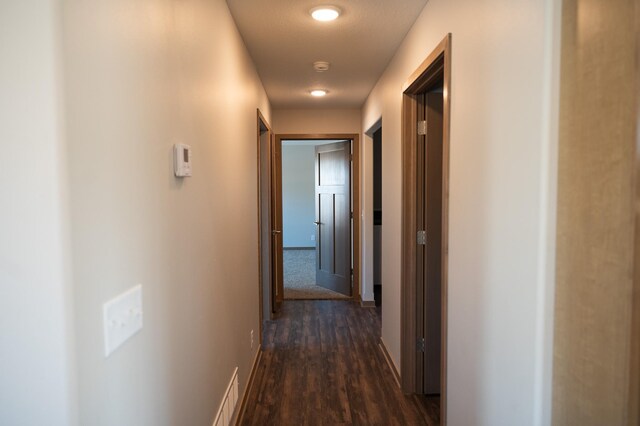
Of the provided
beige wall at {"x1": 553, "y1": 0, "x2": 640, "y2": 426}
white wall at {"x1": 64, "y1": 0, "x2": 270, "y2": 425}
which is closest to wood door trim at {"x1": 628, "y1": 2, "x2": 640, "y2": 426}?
beige wall at {"x1": 553, "y1": 0, "x2": 640, "y2": 426}

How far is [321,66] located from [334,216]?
97.8 inches

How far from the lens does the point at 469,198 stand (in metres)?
1.60

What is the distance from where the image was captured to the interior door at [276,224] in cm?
456

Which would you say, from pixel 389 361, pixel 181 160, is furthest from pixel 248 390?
pixel 181 160

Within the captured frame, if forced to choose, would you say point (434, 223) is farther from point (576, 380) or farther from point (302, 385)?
point (576, 380)

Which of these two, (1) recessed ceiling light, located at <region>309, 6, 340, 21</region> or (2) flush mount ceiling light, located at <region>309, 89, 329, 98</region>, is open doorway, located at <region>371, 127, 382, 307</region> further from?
(1) recessed ceiling light, located at <region>309, 6, 340, 21</region>

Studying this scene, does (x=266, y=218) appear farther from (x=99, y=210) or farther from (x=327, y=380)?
(x=99, y=210)

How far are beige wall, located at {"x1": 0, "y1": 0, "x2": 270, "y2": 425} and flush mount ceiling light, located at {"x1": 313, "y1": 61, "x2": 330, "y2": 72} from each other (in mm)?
1684

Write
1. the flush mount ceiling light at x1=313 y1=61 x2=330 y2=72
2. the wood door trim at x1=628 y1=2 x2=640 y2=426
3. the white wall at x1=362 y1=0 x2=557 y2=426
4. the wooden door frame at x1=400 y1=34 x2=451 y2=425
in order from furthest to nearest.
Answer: the flush mount ceiling light at x1=313 y1=61 x2=330 y2=72 → the wooden door frame at x1=400 y1=34 x2=451 y2=425 → the white wall at x1=362 y1=0 x2=557 y2=426 → the wood door trim at x1=628 y1=2 x2=640 y2=426

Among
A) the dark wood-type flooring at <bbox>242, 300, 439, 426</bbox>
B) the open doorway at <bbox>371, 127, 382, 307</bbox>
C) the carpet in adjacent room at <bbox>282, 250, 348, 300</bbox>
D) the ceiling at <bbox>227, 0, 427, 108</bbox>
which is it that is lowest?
the dark wood-type flooring at <bbox>242, 300, 439, 426</bbox>

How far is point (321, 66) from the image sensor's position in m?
3.27

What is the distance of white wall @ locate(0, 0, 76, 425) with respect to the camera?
69 centimetres

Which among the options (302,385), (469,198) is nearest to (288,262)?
(302,385)

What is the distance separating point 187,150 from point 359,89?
2.97 metres
